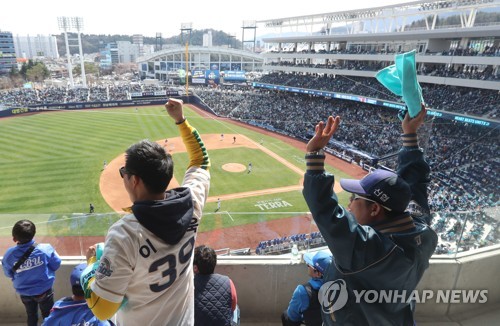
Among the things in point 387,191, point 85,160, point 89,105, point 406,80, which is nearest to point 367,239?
point 387,191

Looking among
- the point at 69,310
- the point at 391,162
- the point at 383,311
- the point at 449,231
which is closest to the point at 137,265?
the point at 69,310

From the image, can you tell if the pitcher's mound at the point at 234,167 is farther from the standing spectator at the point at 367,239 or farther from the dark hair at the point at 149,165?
the dark hair at the point at 149,165

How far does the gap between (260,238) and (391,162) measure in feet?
55.4

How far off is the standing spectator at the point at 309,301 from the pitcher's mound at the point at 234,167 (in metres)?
20.4

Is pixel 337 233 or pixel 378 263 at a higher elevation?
pixel 337 233

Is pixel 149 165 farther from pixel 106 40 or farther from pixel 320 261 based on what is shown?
pixel 106 40

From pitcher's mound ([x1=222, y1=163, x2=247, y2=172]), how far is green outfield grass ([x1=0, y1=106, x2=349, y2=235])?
598mm

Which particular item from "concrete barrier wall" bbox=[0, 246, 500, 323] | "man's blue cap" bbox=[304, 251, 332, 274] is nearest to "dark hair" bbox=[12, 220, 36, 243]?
"concrete barrier wall" bbox=[0, 246, 500, 323]

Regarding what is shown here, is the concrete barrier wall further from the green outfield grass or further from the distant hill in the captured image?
the distant hill

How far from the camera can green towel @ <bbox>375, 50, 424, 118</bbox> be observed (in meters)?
2.14

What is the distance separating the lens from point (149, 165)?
1.64 m

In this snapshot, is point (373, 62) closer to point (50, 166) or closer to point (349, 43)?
point (349, 43)

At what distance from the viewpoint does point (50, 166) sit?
875 inches

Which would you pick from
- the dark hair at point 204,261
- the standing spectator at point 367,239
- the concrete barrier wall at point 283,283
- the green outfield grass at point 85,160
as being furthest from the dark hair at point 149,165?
the green outfield grass at point 85,160
